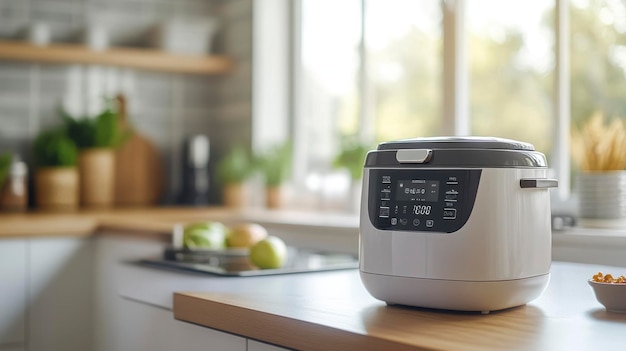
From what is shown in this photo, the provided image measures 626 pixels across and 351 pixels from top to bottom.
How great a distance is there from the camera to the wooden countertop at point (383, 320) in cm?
98

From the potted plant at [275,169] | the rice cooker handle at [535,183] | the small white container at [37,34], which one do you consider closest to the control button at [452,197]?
the rice cooker handle at [535,183]

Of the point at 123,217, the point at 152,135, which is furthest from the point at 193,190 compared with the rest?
the point at 123,217

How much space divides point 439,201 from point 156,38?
2.58m

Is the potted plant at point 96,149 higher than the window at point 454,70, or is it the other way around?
the window at point 454,70

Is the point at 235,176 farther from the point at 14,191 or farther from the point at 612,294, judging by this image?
the point at 612,294

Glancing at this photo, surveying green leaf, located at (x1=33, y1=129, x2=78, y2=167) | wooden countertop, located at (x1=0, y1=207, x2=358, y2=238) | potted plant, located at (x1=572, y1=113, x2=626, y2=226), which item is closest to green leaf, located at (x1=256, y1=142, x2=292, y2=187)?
wooden countertop, located at (x1=0, y1=207, x2=358, y2=238)

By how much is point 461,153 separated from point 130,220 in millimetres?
1779

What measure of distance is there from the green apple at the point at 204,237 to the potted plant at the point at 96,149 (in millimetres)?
1303

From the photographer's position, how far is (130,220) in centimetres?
276

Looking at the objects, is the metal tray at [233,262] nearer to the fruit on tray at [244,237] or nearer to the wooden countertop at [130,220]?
the fruit on tray at [244,237]

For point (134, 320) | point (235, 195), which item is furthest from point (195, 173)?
point (134, 320)

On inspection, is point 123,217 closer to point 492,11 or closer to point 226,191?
point 226,191

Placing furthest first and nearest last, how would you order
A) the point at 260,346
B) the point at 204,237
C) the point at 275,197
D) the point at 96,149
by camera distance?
1. the point at 96,149
2. the point at 275,197
3. the point at 204,237
4. the point at 260,346

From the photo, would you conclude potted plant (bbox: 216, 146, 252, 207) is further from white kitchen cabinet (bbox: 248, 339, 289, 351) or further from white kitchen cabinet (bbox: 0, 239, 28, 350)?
white kitchen cabinet (bbox: 248, 339, 289, 351)
